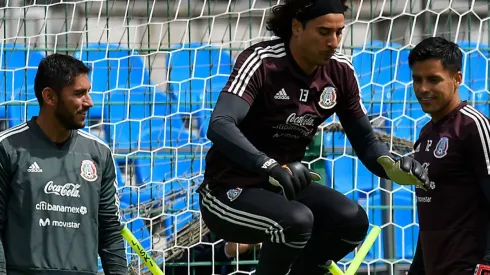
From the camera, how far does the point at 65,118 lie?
5.04 meters

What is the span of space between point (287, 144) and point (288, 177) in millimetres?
530

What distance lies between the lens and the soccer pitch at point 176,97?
6988 mm

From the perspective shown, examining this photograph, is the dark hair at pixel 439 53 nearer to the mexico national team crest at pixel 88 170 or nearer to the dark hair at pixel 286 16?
the dark hair at pixel 286 16

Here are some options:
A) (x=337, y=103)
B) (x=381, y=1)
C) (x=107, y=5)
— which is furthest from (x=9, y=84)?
(x=337, y=103)

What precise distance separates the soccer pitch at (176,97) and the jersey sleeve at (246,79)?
2323mm

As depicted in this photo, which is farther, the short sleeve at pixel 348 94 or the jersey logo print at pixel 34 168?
the jersey logo print at pixel 34 168

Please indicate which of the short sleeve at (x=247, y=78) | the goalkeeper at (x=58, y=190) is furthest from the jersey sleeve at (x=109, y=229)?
the short sleeve at (x=247, y=78)

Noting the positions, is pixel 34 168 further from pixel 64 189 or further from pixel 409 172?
pixel 409 172

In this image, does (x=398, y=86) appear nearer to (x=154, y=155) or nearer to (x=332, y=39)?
(x=154, y=155)

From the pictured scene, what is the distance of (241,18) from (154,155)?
111 cm

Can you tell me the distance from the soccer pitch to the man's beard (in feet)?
6.00

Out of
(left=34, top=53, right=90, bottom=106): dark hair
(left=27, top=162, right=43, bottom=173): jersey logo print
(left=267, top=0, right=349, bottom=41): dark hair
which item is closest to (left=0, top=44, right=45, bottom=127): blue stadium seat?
(left=34, top=53, right=90, bottom=106): dark hair

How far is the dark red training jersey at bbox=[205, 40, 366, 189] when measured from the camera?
15.1 feet

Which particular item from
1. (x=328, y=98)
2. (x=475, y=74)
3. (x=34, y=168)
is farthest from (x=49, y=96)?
(x=475, y=74)
